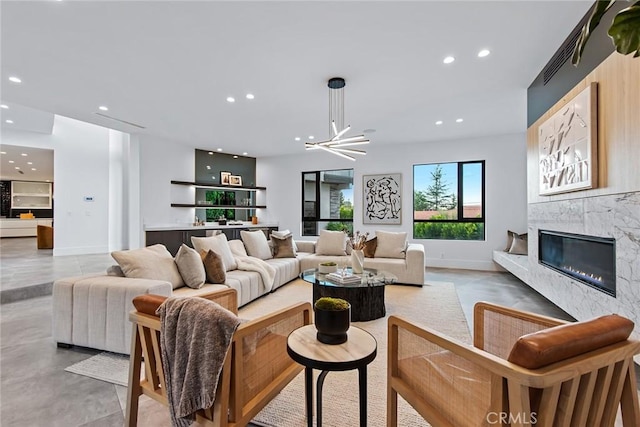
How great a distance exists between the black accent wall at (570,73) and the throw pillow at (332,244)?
3272mm

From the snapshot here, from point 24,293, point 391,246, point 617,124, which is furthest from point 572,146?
→ point 24,293

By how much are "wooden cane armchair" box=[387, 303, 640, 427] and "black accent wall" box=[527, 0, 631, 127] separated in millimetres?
2109

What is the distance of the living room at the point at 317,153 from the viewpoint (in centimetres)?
289

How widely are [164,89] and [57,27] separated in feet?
4.25

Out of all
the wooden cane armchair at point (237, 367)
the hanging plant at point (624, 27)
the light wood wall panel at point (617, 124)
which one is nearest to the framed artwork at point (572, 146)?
the light wood wall panel at point (617, 124)

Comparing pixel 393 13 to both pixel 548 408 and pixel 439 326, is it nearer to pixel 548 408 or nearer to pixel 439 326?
pixel 548 408

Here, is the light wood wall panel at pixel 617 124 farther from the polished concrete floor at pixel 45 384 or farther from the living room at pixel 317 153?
the polished concrete floor at pixel 45 384

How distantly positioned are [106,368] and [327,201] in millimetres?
6131

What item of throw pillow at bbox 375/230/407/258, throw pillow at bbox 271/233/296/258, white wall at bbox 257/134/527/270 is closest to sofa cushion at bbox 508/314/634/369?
throw pillow at bbox 375/230/407/258

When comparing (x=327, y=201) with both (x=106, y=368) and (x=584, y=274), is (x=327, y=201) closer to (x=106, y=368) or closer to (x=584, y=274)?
(x=584, y=274)

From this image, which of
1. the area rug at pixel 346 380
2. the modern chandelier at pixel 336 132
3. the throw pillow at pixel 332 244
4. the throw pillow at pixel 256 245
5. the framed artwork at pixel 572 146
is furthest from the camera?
the throw pillow at pixel 332 244

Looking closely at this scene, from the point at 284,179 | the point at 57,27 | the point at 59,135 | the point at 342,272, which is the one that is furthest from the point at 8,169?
the point at 342,272

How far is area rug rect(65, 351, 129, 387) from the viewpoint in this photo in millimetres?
2120

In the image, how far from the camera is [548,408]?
0.91 meters
